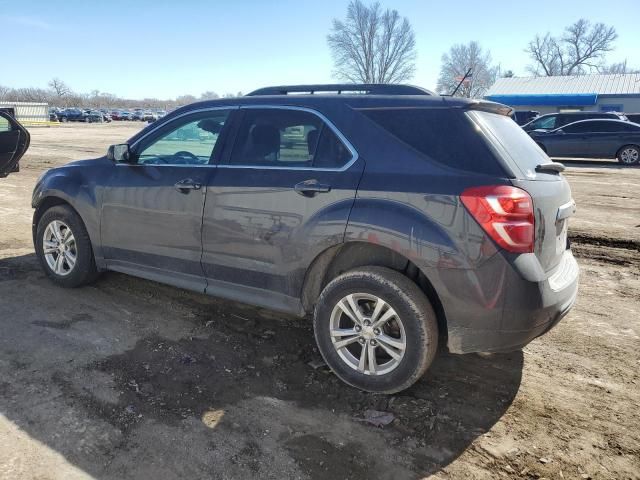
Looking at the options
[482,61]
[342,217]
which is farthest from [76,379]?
[482,61]

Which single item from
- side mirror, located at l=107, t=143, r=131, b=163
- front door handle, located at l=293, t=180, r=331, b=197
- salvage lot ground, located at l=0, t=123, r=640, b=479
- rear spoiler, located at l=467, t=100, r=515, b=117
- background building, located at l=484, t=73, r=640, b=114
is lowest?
salvage lot ground, located at l=0, t=123, r=640, b=479

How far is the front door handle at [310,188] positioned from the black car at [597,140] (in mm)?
17552

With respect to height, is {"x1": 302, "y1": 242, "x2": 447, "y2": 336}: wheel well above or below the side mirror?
below

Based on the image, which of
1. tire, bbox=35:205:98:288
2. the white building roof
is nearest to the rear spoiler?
tire, bbox=35:205:98:288

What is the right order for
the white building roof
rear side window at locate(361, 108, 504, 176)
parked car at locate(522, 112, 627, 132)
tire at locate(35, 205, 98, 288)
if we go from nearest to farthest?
1. rear side window at locate(361, 108, 504, 176)
2. tire at locate(35, 205, 98, 288)
3. parked car at locate(522, 112, 627, 132)
4. the white building roof

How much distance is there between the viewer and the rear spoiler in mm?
3225

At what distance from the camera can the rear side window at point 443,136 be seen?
3.01 metres

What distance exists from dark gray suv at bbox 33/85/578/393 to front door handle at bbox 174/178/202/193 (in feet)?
0.03

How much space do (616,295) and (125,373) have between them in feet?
14.7

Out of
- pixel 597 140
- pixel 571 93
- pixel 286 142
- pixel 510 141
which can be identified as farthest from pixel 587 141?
pixel 571 93

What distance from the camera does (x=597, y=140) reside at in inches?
714

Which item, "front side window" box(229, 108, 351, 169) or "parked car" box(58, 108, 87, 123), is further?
"parked car" box(58, 108, 87, 123)

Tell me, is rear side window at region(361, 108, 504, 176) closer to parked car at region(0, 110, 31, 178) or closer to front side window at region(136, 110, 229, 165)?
front side window at region(136, 110, 229, 165)

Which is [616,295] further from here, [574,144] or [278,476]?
[574,144]
